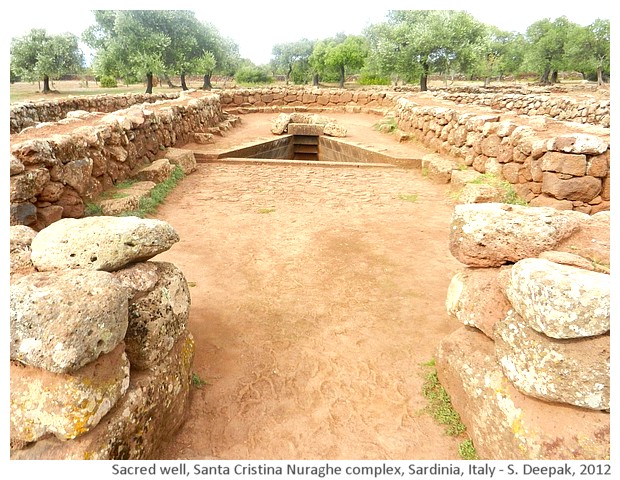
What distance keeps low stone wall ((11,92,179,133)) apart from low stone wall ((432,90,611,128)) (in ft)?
49.9

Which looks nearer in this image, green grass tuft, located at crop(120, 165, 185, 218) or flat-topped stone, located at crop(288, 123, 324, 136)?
green grass tuft, located at crop(120, 165, 185, 218)

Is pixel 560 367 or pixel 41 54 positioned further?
pixel 41 54

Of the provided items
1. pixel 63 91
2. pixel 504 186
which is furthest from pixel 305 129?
pixel 63 91

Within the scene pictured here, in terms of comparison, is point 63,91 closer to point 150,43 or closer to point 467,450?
point 150,43

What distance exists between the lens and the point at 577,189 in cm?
671

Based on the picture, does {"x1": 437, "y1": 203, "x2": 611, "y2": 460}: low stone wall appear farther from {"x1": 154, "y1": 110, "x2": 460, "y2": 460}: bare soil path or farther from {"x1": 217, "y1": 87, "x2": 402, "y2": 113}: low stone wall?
{"x1": 217, "y1": 87, "x2": 402, "y2": 113}: low stone wall

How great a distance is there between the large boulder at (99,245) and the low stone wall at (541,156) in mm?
6697

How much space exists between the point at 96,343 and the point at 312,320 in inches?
96.8

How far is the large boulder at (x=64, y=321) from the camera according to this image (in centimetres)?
203

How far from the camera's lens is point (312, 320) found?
4270mm

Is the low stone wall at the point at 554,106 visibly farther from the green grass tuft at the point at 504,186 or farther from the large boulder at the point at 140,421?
the large boulder at the point at 140,421

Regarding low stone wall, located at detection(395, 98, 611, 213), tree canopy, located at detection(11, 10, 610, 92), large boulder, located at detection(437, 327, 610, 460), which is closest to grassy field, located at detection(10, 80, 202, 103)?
tree canopy, located at detection(11, 10, 610, 92)

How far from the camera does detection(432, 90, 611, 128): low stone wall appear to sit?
1541cm

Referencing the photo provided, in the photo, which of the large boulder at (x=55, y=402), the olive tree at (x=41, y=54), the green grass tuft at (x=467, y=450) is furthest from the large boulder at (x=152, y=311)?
the olive tree at (x=41, y=54)
